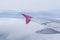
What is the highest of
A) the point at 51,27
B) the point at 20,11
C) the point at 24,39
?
the point at 20,11

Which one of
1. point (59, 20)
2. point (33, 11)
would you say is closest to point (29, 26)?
point (33, 11)

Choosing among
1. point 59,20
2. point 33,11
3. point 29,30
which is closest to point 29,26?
point 29,30

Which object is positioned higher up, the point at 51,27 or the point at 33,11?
the point at 33,11

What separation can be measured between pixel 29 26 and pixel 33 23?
1.9 inches

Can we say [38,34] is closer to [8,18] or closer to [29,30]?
[29,30]

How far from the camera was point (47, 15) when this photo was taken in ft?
4.01

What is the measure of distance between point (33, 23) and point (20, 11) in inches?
6.6

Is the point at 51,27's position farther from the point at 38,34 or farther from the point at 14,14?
the point at 14,14

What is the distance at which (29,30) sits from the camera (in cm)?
123

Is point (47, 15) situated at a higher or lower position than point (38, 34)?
higher

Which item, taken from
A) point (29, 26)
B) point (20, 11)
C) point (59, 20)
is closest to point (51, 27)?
point (59, 20)

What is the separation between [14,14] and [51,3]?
1.19ft

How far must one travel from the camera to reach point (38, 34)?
3.94ft

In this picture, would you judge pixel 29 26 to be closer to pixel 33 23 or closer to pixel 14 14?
pixel 33 23
